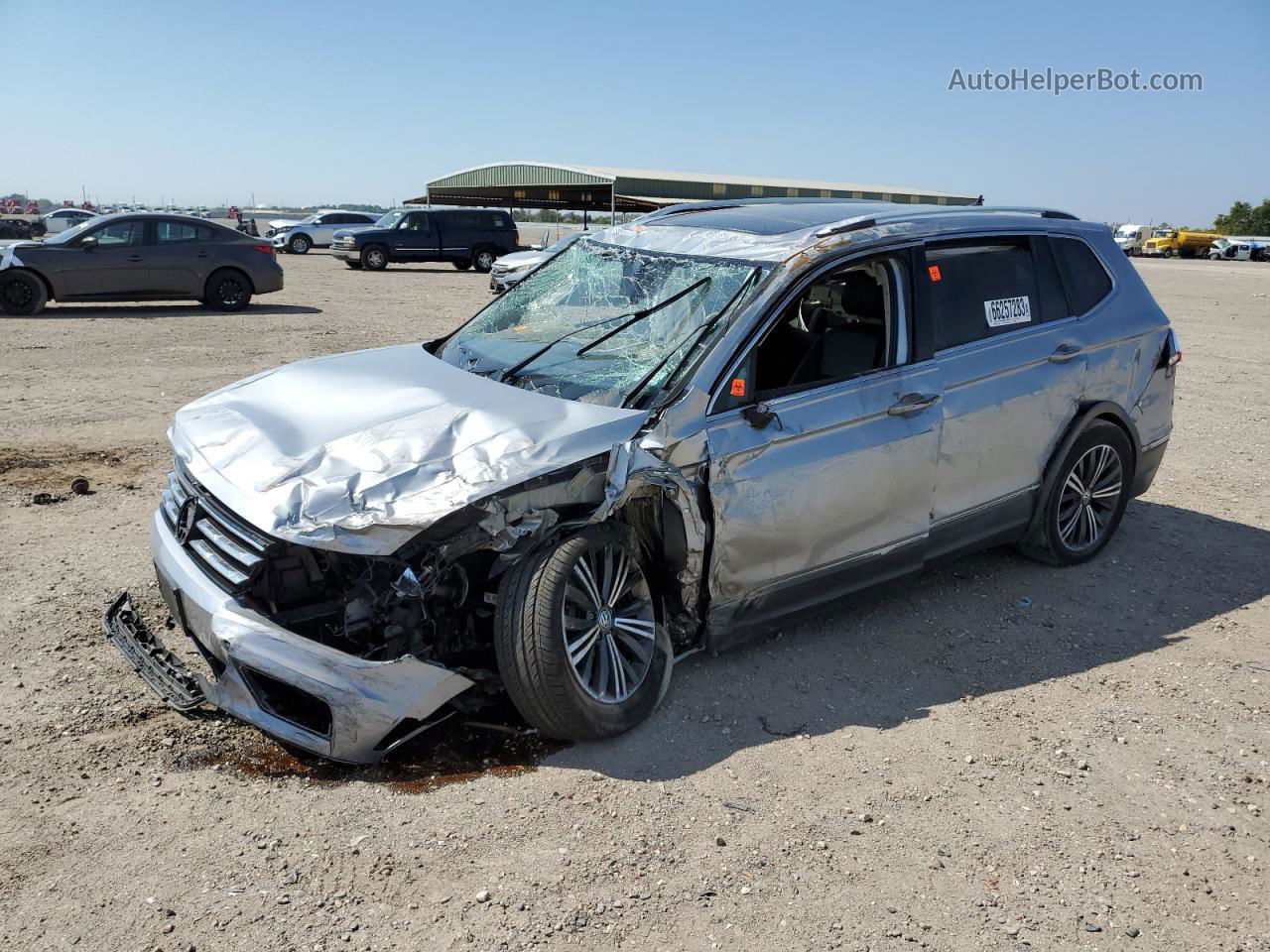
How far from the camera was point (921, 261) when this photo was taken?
4828 mm

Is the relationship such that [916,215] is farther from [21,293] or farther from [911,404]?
[21,293]

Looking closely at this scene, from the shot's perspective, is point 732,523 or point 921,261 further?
point 921,261

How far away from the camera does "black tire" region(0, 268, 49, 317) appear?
603 inches

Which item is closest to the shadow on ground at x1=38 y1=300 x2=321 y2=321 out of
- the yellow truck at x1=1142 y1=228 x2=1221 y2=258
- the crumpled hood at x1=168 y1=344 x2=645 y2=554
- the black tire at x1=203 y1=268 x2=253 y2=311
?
the black tire at x1=203 y1=268 x2=253 y2=311

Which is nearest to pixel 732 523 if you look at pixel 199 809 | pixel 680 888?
pixel 680 888

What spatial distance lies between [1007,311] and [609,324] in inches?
81.9

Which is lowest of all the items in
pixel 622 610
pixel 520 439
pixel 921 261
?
pixel 622 610

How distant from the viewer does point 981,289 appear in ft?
16.6

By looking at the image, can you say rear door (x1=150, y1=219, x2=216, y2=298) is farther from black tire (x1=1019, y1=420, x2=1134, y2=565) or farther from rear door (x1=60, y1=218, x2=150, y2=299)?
black tire (x1=1019, y1=420, x2=1134, y2=565)

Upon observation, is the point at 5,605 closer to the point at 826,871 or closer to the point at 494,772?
the point at 494,772

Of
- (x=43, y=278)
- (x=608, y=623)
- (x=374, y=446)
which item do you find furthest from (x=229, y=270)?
(x=608, y=623)

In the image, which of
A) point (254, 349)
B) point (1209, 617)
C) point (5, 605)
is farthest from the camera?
point (254, 349)

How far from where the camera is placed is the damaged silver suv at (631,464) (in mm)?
3588

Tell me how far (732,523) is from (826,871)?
137cm
